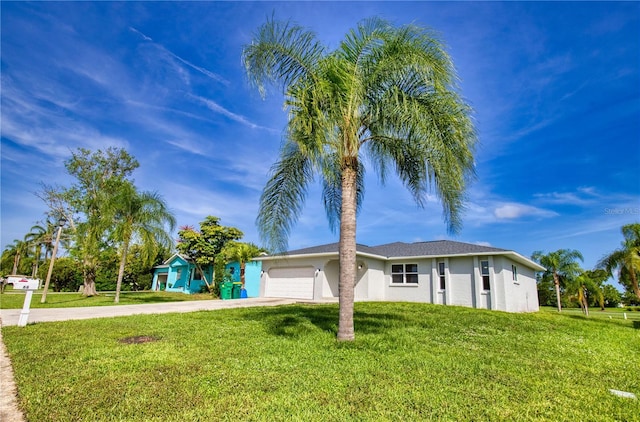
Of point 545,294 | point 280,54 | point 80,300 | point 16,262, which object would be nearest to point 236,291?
point 80,300

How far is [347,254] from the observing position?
639cm

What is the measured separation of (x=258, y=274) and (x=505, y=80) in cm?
1951

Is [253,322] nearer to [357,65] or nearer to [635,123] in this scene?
[357,65]

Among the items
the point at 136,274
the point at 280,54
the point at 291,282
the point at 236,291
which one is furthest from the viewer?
the point at 136,274

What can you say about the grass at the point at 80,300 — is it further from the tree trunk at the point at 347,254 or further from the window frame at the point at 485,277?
the window frame at the point at 485,277

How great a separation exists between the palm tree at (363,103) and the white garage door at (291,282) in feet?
46.9

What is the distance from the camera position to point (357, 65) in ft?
21.0

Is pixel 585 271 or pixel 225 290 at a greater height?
pixel 585 271

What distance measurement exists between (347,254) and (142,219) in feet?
48.6

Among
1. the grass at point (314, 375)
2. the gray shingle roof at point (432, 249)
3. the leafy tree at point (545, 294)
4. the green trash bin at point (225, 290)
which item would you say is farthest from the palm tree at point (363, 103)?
the leafy tree at point (545, 294)

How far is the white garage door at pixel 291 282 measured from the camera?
20.4 meters

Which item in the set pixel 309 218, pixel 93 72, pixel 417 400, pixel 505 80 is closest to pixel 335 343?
pixel 417 400

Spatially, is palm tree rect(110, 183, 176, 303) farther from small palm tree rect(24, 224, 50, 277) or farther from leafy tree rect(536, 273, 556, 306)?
small palm tree rect(24, 224, 50, 277)

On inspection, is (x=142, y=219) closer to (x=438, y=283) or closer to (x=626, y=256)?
(x=438, y=283)
